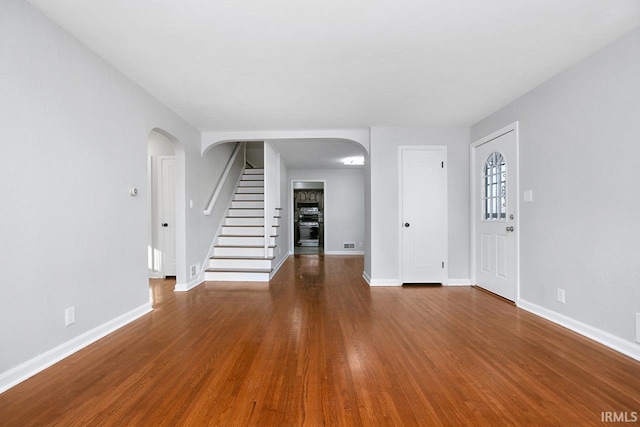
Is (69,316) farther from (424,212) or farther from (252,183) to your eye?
(252,183)

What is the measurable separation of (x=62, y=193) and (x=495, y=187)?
4.49m

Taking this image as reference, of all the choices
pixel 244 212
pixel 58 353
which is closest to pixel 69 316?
pixel 58 353

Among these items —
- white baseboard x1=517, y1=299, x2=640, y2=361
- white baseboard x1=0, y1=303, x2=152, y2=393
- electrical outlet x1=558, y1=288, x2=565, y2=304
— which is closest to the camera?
white baseboard x1=0, y1=303, x2=152, y2=393

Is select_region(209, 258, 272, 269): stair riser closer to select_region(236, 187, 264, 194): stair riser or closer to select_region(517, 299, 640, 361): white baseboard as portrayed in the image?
select_region(236, 187, 264, 194): stair riser

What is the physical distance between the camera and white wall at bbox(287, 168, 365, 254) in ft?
25.4

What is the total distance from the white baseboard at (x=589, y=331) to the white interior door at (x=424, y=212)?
129 cm

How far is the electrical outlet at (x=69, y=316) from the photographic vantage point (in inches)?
79.6

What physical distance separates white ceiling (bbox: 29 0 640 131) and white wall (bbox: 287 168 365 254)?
4.48 m

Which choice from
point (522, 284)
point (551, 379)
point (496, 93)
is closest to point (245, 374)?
point (551, 379)

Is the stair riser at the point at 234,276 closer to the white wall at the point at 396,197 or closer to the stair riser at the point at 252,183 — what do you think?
the white wall at the point at 396,197

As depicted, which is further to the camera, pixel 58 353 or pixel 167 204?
pixel 167 204

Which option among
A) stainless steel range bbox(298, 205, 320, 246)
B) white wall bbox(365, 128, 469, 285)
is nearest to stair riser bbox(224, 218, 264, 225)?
white wall bbox(365, 128, 469, 285)

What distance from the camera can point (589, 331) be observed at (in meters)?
2.30

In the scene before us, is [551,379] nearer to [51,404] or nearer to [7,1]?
[51,404]
